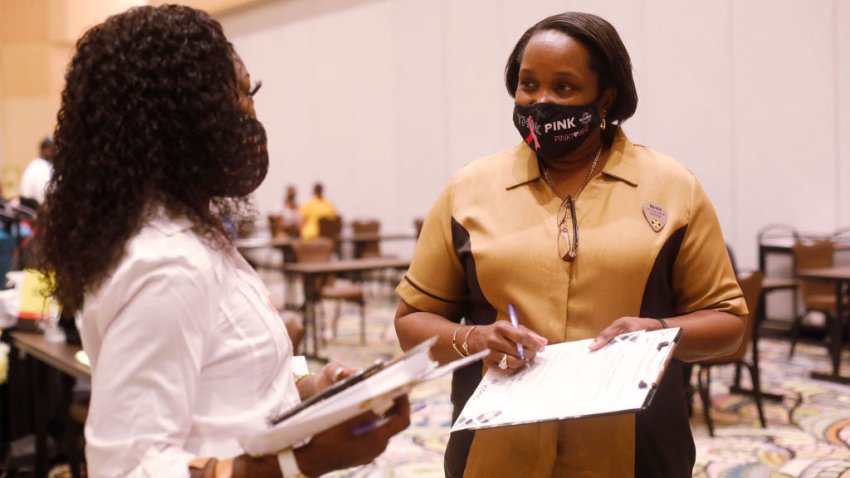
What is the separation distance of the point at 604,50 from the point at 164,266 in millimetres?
881

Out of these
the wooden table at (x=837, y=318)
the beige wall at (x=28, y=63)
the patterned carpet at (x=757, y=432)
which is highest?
the beige wall at (x=28, y=63)

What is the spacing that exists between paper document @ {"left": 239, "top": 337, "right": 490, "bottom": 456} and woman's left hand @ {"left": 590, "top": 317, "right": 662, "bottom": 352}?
1.31 feet

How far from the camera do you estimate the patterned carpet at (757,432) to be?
3908 mm

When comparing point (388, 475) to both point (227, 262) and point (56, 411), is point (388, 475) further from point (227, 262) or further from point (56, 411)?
point (227, 262)

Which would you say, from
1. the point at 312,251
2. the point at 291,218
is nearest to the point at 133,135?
the point at 312,251

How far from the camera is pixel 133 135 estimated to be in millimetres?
1023

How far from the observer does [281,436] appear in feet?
3.17

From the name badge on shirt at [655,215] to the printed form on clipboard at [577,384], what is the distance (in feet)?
0.69

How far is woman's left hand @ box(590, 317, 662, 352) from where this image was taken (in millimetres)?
1312

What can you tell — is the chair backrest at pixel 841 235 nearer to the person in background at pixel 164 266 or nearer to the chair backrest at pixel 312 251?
the chair backrest at pixel 312 251

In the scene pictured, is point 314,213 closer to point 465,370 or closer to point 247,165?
point 465,370

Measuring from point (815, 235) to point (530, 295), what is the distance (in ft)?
21.4

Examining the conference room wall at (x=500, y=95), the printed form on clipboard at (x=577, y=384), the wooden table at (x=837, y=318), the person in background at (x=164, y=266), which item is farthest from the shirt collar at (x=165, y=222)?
the conference room wall at (x=500, y=95)

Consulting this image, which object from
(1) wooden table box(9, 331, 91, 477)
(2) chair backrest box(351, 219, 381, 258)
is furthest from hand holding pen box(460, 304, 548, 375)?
(2) chair backrest box(351, 219, 381, 258)
